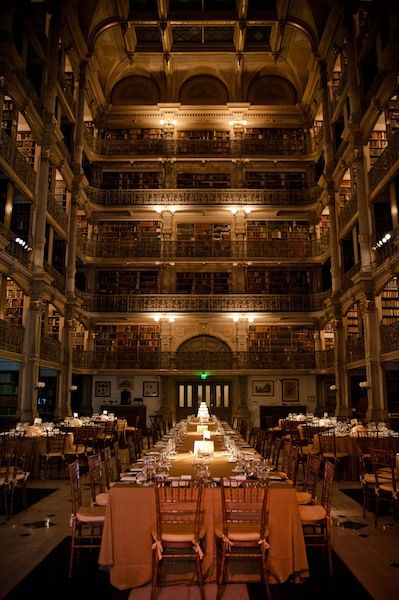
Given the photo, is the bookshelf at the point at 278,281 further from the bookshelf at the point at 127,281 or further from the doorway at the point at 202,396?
the doorway at the point at 202,396

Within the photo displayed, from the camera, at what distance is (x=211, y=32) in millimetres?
21969

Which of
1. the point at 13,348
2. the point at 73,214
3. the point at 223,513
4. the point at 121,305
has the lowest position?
the point at 223,513

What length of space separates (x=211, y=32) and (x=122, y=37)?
12.7ft

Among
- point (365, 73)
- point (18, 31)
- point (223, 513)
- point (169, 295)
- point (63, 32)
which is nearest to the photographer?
point (223, 513)

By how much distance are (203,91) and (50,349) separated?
14.2 metres

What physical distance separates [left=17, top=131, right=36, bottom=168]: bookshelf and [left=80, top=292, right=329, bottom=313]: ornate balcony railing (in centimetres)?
657

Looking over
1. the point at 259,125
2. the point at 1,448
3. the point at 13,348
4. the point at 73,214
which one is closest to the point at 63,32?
the point at 73,214

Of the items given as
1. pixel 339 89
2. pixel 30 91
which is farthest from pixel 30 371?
pixel 339 89

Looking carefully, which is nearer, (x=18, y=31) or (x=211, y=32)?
(x=18, y=31)

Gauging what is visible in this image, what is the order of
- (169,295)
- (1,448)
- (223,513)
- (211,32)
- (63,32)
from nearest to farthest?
(223,513) → (1,448) → (63,32) → (169,295) → (211,32)

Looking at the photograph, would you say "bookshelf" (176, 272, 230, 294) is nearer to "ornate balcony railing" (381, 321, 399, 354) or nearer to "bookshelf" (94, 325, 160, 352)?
"bookshelf" (94, 325, 160, 352)

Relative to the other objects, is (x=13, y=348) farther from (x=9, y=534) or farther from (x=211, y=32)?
(x=211, y=32)

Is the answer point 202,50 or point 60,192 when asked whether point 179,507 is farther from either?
point 202,50

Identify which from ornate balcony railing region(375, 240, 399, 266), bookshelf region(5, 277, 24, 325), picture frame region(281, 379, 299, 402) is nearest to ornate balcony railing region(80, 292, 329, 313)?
picture frame region(281, 379, 299, 402)
